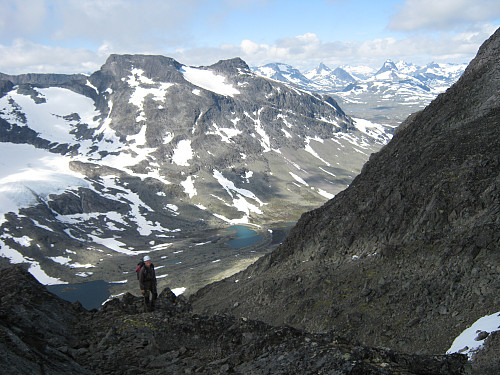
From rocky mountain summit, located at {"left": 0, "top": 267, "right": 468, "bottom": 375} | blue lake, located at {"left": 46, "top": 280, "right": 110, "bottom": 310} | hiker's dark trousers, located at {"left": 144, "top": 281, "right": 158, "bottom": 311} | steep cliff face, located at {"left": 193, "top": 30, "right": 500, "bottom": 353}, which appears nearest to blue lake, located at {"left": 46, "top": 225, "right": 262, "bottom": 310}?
blue lake, located at {"left": 46, "top": 280, "right": 110, "bottom": 310}

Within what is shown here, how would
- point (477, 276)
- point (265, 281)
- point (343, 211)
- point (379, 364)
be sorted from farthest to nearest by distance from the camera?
point (343, 211) < point (265, 281) < point (477, 276) < point (379, 364)

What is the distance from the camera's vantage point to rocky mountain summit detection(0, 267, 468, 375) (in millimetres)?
13594

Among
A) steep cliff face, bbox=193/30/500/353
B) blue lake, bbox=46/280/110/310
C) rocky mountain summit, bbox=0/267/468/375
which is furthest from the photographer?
blue lake, bbox=46/280/110/310

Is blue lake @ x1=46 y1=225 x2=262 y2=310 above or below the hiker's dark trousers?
below

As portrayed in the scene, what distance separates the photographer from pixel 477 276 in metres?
34.1

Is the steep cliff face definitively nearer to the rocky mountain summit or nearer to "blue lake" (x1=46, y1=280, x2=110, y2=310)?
the rocky mountain summit

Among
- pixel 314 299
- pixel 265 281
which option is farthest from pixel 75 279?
pixel 314 299

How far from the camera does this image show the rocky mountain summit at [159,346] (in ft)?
44.6

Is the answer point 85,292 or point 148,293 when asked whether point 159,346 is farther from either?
point 85,292

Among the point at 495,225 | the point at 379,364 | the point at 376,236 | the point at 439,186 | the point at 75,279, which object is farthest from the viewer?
the point at 75,279

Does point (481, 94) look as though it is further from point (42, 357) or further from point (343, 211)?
point (42, 357)

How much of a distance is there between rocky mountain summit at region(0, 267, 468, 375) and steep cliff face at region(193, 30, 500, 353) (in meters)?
17.8

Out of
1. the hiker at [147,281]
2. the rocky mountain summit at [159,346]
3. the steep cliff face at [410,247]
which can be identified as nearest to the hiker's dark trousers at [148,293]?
the hiker at [147,281]

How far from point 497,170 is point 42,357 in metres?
46.6
